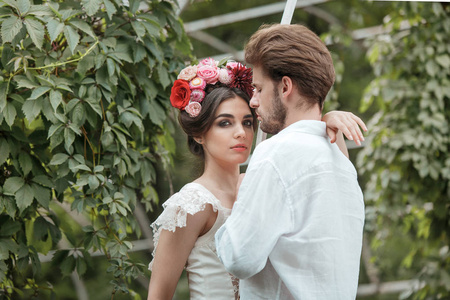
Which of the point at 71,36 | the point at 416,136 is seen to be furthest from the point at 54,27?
the point at 416,136

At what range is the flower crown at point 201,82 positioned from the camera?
2.07 metres

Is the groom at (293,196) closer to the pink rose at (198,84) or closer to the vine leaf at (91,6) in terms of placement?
the pink rose at (198,84)

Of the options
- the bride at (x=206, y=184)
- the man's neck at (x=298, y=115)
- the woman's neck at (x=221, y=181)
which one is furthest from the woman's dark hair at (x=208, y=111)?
the man's neck at (x=298, y=115)

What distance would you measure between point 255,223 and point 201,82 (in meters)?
0.75

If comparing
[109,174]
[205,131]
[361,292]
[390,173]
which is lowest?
[361,292]

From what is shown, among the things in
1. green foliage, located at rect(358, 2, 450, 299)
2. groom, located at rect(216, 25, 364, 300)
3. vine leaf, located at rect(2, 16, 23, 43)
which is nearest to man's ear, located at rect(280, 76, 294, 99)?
groom, located at rect(216, 25, 364, 300)

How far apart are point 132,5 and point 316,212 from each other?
125cm

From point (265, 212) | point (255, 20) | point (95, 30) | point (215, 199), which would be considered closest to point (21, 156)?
point (95, 30)

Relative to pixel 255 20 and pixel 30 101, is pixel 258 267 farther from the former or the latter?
pixel 255 20

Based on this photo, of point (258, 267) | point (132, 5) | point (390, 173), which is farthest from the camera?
point (390, 173)

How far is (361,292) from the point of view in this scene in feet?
24.6

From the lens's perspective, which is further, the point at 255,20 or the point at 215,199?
the point at 255,20

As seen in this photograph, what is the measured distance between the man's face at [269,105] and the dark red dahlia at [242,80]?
367mm

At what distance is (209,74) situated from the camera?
210 cm
